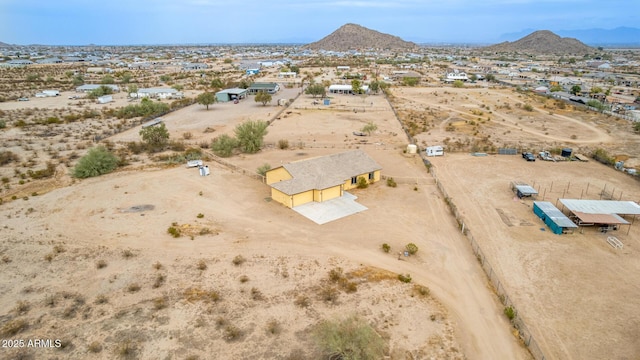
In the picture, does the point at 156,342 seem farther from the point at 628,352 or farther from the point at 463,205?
the point at 463,205

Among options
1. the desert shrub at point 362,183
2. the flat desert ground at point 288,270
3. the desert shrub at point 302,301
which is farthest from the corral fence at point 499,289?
the desert shrub at point 302,301

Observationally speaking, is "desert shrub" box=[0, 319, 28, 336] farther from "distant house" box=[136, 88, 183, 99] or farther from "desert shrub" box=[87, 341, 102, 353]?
"distant house" box=[136, 88, 183, 99]

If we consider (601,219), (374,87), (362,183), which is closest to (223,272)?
(362,183)

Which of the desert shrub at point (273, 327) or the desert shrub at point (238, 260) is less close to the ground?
the desert shrub at point (238, 260)

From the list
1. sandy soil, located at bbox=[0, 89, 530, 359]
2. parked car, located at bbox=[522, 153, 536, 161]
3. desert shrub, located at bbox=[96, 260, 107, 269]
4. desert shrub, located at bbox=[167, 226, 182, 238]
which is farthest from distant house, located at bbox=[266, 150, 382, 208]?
parked car, located at bbox=[522, 153, 536, 161]

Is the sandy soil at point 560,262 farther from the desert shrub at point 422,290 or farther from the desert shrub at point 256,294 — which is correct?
the desert shrub at point 256,294

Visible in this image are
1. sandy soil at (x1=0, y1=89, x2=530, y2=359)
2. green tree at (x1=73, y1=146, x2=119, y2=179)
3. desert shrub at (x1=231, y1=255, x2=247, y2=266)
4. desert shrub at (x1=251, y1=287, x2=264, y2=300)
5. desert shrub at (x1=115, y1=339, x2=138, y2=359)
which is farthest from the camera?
green tree at (x1=73, y1=146, x2=119, y2=179)

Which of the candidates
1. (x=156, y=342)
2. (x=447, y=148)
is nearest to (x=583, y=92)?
(x=447, y=148)
